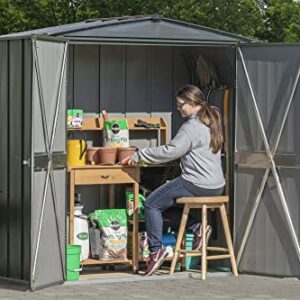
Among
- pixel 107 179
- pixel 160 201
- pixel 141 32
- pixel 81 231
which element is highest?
pixel 141 32

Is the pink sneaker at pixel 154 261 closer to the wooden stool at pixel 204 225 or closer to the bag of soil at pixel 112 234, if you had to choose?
the wooden stool at pixel 204 225

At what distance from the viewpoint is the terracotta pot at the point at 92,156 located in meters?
9.24

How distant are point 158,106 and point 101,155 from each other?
111 cm

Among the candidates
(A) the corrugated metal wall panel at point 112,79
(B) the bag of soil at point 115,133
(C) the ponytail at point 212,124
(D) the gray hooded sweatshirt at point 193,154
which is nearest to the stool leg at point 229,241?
(D) the gray hooded sweatshirt at point 193,154

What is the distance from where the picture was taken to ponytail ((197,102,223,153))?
8812mm

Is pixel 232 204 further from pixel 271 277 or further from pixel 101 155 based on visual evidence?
pixel 101 155

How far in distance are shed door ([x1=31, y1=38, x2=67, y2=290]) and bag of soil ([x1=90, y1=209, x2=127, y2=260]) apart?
78cm

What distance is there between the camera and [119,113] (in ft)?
32.2

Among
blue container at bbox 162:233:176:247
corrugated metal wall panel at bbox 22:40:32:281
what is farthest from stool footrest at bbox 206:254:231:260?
corrugated metal wall panel at bbox 22:40:32:281

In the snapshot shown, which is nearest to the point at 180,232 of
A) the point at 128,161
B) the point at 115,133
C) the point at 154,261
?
the point at 154,261

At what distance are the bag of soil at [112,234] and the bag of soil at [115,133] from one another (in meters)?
0.70

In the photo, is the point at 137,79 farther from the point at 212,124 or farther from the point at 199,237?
the point at 199,237

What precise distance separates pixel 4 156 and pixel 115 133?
1.40 m

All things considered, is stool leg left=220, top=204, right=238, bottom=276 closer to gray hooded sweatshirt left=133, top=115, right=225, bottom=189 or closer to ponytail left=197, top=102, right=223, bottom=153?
gray hooded sweatshirt left=133, top=115, right=225, bottom=189
